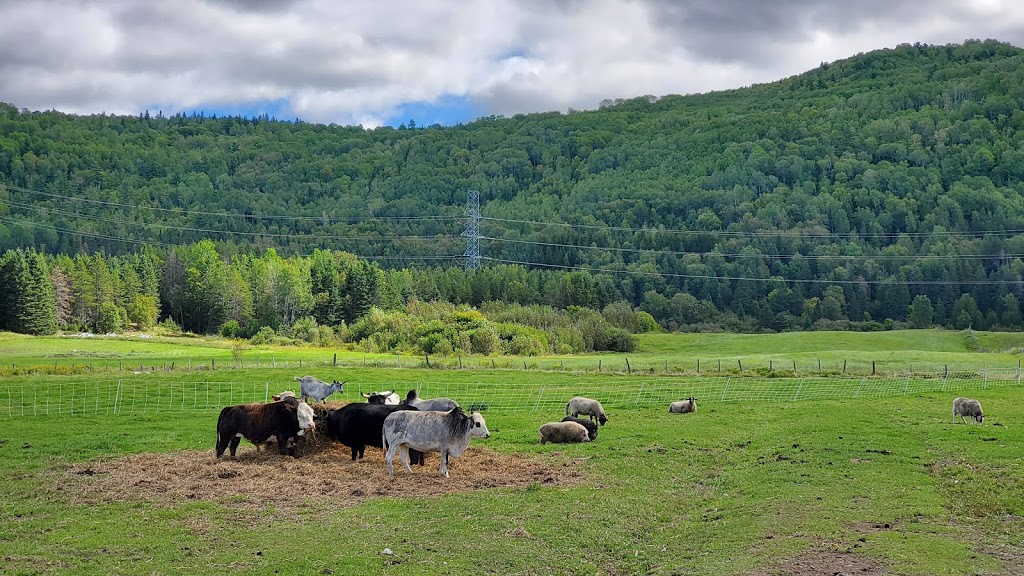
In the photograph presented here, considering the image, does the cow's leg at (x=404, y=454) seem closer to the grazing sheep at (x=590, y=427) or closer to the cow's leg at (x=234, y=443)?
the cow's leg at (x=234, y=443)

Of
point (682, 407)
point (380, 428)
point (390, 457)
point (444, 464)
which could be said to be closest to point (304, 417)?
point (380, 428)

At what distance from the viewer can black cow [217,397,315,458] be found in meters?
21.2

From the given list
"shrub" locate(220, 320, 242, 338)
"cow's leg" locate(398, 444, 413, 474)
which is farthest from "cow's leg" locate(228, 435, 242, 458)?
"shrub" locate(220, 320, 242, 338)

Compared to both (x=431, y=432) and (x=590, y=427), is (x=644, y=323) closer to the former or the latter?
(x=590, y=427)

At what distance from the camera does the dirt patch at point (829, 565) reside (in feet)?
40.8

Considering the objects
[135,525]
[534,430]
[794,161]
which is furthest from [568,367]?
[794,161]

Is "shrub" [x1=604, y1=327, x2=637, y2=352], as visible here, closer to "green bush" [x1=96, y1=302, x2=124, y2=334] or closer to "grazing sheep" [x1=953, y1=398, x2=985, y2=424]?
"green bush" [x1=96, y1=302, x2=124, y2=334]

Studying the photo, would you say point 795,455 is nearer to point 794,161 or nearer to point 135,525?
point 135,525

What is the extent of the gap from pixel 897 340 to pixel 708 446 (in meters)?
84.8

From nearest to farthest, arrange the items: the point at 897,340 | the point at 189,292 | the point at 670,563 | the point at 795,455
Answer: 1. the point at 670,563
2. the point at 795,455
3. the point at 897,340
4. the point at 189,292

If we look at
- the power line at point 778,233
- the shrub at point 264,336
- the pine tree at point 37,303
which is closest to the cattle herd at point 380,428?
the shrub at point 264,336

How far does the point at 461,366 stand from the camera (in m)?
56.4

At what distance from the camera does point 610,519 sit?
15758mm

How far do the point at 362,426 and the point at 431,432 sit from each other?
236 cm
